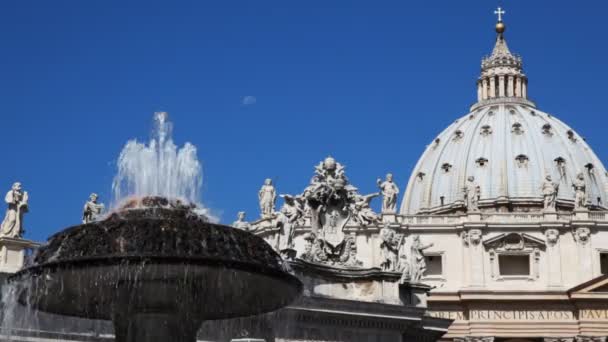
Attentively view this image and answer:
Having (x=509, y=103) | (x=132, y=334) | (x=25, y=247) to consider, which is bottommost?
(x=132, y=334)

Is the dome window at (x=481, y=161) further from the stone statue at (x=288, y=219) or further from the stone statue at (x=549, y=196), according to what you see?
the stone statue at (x=288, y=219)

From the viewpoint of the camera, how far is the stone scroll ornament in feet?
102

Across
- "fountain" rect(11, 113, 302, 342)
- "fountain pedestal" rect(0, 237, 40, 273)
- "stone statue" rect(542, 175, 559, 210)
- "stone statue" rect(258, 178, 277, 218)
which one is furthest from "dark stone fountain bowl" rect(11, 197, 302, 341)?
"stone statue" rect(542, 175, 559, 210)

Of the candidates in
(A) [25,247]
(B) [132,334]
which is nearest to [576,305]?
(A) [25,247]

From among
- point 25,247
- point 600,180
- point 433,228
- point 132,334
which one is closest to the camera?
point 132,334

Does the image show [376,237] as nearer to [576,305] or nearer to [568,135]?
[576,305]

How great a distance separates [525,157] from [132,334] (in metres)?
90.6

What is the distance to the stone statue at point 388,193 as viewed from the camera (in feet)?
210

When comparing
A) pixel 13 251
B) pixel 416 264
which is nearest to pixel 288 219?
pixel 416 264

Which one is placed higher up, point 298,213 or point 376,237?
point 376,237

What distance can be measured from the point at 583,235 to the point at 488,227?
5.68m

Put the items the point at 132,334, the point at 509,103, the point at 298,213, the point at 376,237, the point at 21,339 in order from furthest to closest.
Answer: the point at 509,103 < the point at 376,237 < the point at 298,213 < the point at 21,339 < the point at 132,334

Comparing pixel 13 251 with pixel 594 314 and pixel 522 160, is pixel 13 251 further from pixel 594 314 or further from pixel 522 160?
pixel 522 160

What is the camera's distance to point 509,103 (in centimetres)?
11362
